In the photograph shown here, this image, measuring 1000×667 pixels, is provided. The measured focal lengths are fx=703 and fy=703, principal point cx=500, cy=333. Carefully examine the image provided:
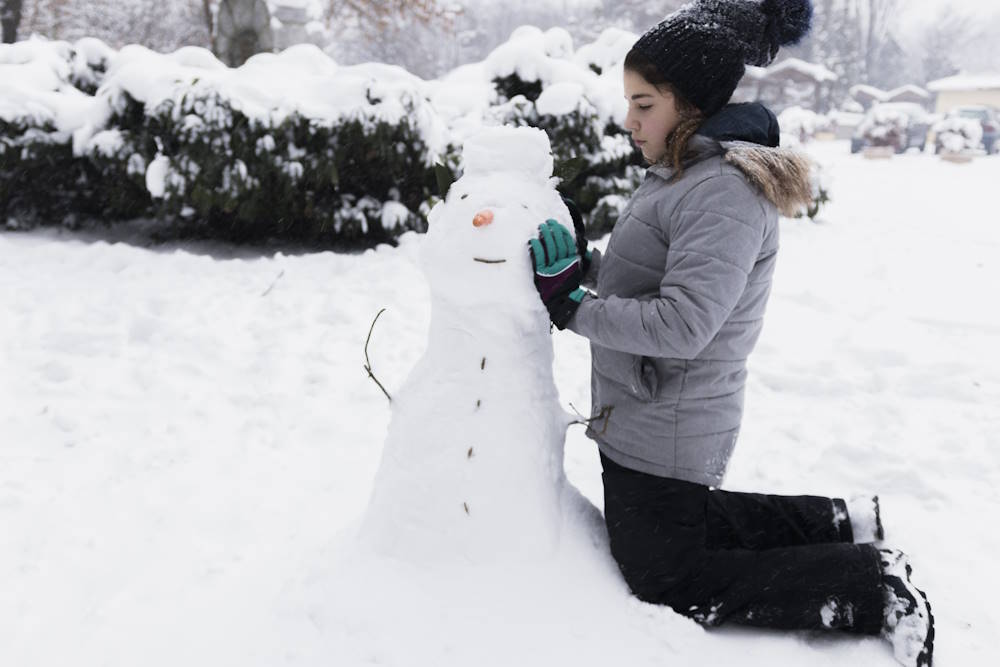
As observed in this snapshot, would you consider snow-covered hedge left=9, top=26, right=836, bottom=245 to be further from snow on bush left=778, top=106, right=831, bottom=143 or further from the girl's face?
snow on bush left=778, top=106, right=831, bottom=143

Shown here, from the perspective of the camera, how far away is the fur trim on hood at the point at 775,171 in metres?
1.70

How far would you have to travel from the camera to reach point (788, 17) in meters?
1.88

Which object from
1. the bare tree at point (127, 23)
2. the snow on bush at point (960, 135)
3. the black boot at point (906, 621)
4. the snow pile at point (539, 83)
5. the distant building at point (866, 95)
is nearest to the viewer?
the black boot at point (906, 621)

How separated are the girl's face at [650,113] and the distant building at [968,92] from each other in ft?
128

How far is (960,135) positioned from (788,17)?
21579 millimetres

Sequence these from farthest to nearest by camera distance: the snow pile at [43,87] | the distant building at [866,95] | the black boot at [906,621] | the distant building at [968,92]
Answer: the distant building at [866,95]
the distant building at [968,92]
the snow pile at [43,87]
the black boot at [906,621]

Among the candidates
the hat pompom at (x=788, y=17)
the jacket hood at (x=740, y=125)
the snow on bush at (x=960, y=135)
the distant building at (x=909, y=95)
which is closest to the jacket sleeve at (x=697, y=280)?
the jacket hood at (x=740, y=125)

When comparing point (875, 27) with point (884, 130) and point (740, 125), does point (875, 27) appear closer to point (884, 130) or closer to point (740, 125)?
point (884, 130)

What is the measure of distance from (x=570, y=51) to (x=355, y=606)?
751 cm

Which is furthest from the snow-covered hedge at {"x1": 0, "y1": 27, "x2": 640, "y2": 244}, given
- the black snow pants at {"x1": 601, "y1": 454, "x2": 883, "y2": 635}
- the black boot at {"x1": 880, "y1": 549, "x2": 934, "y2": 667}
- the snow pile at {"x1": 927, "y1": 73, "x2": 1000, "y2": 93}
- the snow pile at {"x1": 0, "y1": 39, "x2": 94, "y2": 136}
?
the snow pile at {"x1": 927, "y1": 73, "x2": 1000, "y2": 93}

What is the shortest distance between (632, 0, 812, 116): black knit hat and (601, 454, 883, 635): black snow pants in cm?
103

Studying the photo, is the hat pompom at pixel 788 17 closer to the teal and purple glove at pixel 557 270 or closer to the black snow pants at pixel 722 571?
the teal and purple glove at pixel 557 270

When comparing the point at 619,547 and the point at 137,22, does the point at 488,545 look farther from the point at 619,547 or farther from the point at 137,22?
the point at 137,22

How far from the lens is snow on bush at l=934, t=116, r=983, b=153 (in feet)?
62.1
